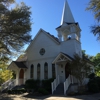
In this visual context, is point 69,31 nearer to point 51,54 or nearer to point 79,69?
point 51,54

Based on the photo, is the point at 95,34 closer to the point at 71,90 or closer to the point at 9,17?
the point at 71,90

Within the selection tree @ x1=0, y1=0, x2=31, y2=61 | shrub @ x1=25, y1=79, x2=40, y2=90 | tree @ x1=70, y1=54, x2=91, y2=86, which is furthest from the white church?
tree @ x1=0, y1=0, x2=31, y2=61

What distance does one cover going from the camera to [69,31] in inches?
836

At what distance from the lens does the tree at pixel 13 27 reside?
50.5 ft

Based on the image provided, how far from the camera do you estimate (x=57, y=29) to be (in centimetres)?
2081

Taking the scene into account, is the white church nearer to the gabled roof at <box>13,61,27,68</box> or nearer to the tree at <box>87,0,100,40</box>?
the gabled roof at <box>13,61,27,68</box>

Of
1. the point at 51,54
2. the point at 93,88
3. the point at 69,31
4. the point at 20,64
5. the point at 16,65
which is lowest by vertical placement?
the point at 93,88

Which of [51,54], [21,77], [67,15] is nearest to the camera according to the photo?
[51,54]

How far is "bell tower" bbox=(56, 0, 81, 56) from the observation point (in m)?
18.8

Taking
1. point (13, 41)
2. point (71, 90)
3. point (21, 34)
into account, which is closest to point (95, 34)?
point (71, 90)

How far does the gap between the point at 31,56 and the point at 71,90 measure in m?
9.93

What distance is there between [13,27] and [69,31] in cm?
969

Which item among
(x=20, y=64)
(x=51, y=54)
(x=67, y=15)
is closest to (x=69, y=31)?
(x=67, y=15)

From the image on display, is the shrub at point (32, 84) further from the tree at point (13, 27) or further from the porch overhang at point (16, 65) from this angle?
the tree at point (13, 27)
